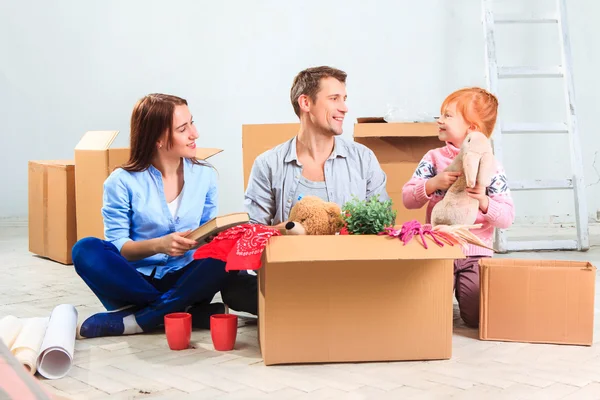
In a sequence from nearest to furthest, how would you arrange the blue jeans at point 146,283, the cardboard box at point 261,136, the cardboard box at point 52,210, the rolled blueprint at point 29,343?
the rolled blueprint at point 29,343
the blue jeans at point 146,283
the cardboard box at point 261,136
the cardboard box at point 52,210

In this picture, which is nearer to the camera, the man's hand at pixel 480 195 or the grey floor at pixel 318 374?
the grey floor at pixel 318 374

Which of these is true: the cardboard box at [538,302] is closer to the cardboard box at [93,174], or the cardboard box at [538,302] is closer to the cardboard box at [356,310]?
Result: the cardboard box at [356,310]

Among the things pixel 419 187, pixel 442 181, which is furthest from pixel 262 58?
pixel 442 181

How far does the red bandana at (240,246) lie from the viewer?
69.3 inches

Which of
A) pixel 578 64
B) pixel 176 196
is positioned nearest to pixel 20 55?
pixel 176 196

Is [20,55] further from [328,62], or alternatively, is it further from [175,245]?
[175,245]

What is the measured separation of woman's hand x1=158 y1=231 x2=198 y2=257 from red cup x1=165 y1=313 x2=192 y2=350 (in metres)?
0.17

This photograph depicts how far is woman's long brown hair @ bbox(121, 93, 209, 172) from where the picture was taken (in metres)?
Result: 2.18

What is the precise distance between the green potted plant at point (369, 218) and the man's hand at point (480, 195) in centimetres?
31

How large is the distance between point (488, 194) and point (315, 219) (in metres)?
0.58

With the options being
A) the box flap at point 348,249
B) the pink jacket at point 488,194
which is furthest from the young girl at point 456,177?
the box flap at point 348,249

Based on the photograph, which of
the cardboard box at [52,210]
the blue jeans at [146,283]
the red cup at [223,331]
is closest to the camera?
the red cup at [223,331]

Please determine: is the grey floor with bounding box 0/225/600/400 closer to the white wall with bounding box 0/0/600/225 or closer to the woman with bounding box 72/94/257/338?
the woman with bounding box 72/94/257/338

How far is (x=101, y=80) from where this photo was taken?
4410mm
